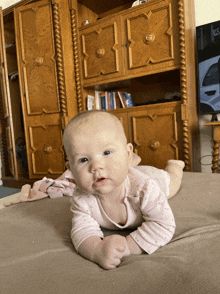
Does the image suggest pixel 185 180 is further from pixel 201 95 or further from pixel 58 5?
pixel 58 5

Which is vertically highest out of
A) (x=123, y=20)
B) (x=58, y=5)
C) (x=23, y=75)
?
(x=58, y=5)

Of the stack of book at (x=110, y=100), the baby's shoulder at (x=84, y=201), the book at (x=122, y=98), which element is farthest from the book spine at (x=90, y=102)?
the baby's shoulder at (x=84, y=201)

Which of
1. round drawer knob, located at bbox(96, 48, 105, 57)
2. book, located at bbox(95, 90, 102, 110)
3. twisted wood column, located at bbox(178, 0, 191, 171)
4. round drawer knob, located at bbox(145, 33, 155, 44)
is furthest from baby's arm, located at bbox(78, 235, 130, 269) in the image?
book, located at bbox(95, 90, 102, 110)

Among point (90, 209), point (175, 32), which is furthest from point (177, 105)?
point (90, 209)

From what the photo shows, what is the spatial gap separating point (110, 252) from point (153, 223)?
14 cm

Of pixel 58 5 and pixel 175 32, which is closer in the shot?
pixel 175 32

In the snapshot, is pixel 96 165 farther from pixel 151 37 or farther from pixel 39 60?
pixel 39 60

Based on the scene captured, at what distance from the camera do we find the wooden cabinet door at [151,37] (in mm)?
1900

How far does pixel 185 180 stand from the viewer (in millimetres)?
1055

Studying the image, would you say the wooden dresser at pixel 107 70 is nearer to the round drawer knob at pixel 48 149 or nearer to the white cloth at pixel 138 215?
the round drawer knob at pixel 48 149

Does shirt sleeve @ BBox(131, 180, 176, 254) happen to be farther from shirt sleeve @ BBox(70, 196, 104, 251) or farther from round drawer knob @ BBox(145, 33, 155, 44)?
round drawer knob @ BBox(145, 33, 155, 44)

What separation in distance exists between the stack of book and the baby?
6.41ft

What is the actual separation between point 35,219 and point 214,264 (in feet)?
1.93

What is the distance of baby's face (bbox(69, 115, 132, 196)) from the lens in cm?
53
